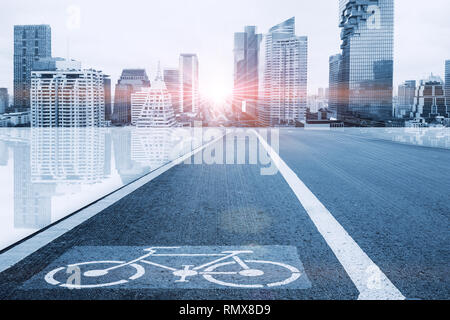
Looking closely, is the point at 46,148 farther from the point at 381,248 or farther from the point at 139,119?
the point at 381,248

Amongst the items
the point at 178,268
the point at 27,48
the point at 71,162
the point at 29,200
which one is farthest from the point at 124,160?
the point at 27,48

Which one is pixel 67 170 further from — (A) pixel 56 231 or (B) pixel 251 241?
(B) pixel 251 241

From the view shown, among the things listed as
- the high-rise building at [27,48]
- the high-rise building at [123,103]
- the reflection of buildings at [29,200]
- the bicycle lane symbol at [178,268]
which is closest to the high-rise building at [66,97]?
the high-rise building at [123,103]

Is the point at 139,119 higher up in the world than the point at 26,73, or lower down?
lower down

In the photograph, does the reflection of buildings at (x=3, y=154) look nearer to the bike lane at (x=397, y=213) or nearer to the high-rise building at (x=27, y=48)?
the bike lane at (x=397, y=213)

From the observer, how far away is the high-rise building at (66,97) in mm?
58344

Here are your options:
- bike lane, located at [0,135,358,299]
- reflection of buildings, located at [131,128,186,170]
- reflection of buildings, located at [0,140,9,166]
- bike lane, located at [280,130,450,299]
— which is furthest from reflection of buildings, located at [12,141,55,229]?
bike lane, located at [280,130,450,299]

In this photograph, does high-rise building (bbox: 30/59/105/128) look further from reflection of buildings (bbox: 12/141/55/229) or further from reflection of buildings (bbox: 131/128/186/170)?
reflection of buildings (bbox: 12/141/55/229)

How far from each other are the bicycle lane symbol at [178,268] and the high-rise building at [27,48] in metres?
106

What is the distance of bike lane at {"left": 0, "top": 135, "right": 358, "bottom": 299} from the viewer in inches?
138

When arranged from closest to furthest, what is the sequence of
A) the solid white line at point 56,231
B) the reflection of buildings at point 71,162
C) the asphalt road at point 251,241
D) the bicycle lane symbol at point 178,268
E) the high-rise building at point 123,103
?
the asphalt road at point 251,241 → the bicycle lane symbol at point 178,268 → the solid white line at point 56,231 → the reflection of buildings at point 71,162 → the high-rise building at point 123,103

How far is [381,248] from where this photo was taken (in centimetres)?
469
